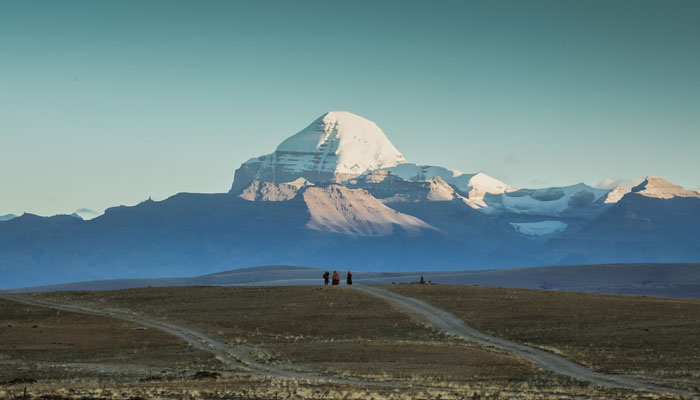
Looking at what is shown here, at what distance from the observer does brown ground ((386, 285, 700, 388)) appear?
1906 inches

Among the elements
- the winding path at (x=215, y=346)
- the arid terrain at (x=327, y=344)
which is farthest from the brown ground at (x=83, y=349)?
the winding path at (x=215, y=346)

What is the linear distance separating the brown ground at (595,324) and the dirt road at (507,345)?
102 centimetres

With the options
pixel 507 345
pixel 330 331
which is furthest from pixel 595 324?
pixel 330 331

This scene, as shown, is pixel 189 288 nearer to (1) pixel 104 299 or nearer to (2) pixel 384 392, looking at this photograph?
(1) pixel 104 299

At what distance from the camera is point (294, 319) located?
69.0m

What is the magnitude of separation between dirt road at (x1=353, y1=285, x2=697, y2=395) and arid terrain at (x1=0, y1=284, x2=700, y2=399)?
532mm

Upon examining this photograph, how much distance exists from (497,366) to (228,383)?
15077 millimetres

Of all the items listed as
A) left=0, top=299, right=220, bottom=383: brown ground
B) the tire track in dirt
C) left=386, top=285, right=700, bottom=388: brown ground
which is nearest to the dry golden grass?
the tire track in dirt

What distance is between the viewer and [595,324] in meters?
65.0

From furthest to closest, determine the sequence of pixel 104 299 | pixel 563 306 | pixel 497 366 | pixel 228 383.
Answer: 1. pixel 104 299
2. pixel 563 306
3. pixel 497 366
4. pixel 228 383

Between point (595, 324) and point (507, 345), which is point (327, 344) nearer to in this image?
point (507, 345)

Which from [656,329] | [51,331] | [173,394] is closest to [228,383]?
[173,394]

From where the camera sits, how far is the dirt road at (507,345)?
41281mm

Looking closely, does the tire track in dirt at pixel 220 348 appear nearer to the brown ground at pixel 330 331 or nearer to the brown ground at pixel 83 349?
the brown ground at pixel 83 349
